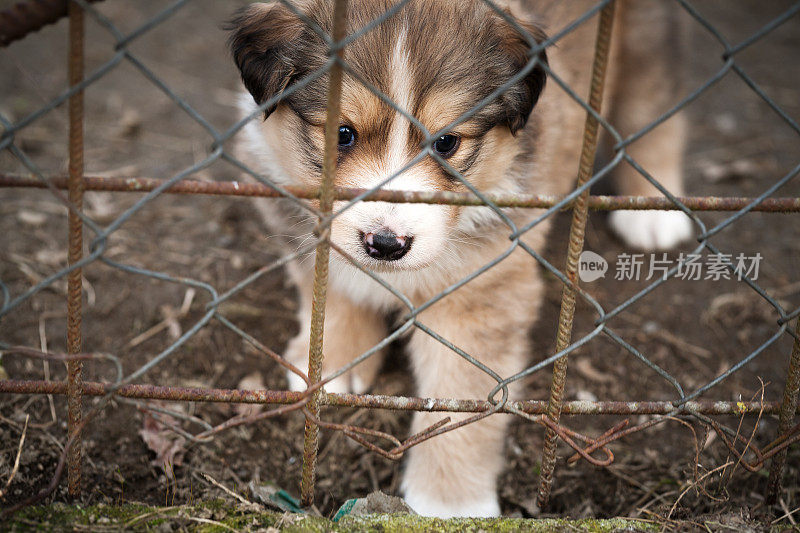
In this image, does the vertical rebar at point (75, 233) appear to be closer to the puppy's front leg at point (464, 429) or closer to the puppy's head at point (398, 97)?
the puppy's head at point (398, 97)

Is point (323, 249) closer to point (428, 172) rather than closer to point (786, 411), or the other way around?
point (428, 172)

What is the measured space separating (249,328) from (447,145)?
1.23 m

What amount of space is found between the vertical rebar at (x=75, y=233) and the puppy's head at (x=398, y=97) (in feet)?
1.87

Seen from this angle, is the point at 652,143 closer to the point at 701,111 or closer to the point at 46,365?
the point at 701,111

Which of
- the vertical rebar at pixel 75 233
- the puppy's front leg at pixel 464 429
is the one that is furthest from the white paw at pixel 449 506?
the vertical rebar at pixel 75 233

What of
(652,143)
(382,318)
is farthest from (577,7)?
(382,318)

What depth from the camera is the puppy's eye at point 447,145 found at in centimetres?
194

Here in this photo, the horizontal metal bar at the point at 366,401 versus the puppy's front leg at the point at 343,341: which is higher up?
the puppy's front leg at the point at 343,341

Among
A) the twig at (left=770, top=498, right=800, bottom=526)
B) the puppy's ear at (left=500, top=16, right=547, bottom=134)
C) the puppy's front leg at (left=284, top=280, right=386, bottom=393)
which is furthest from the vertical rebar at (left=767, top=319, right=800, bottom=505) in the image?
the puppy's front leg at (left=284, top=280, right=386, bottom=393)

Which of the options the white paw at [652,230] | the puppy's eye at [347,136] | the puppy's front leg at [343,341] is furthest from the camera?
the white paw at [652,230]

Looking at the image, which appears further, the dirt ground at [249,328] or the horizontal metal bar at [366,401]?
the dirt ground at [249,328]

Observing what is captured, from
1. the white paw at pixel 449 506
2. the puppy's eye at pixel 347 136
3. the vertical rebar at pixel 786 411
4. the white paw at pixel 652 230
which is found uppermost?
the white paw at pixel 652 230
